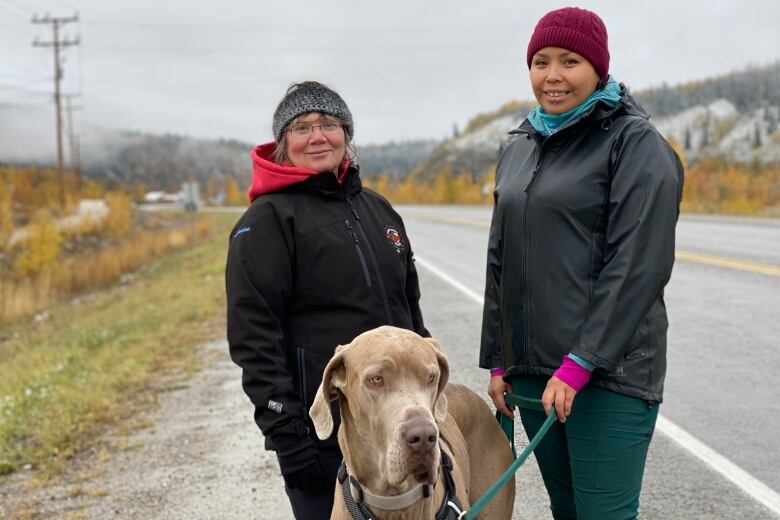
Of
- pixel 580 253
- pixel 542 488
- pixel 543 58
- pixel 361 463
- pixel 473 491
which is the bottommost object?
pixel 542 488

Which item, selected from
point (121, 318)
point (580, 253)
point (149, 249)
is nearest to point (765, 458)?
point (580, 253)

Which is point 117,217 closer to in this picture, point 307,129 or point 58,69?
point 58,69

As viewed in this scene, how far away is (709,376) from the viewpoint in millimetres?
6859

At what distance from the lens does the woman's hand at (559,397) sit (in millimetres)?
2680

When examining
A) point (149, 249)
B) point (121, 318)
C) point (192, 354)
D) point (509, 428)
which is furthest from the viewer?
point (149, 249)

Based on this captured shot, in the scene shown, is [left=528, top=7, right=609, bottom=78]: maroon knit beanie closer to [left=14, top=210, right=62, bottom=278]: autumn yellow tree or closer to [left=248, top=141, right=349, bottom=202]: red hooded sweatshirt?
[left=248, top=141, right=349, bottom=202]: red hooded sweatshirt

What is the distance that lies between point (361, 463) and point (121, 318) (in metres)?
13.0

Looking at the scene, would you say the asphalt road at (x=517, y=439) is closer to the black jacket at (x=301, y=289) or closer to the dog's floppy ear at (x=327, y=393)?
the black jacket at (x=301, y=289)

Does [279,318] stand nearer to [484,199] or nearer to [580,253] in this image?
[580,253]

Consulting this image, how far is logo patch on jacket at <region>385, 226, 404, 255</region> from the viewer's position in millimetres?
3357

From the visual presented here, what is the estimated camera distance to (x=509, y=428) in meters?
3.60

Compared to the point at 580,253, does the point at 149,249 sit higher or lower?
lower

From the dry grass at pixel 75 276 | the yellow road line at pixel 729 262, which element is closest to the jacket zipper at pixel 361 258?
the yellow road line at pixel 729 262

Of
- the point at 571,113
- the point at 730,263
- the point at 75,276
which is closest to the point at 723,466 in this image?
the point at 571,113
